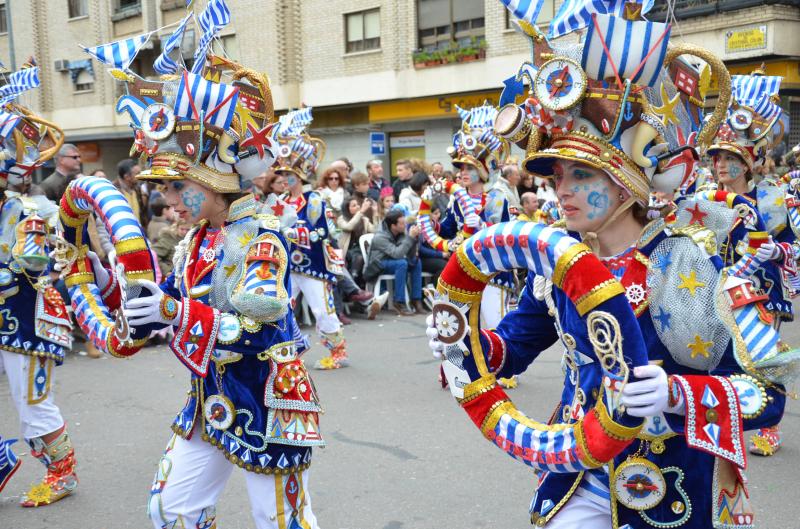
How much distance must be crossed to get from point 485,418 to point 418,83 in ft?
69.3

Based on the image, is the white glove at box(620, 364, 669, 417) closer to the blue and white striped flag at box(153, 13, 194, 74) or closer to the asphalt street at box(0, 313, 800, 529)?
the asphalt street at box(0, 313, 800, 529)

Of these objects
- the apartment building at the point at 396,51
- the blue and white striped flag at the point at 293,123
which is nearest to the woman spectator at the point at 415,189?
the blue and white striped flag at the point at 293,123

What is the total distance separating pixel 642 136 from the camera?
2.47 metres

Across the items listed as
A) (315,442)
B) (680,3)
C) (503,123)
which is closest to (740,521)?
(503,123)

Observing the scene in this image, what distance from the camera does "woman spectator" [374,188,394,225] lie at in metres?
12.0

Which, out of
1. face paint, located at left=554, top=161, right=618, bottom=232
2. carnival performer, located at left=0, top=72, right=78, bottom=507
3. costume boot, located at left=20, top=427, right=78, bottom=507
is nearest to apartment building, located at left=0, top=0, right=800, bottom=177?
carnival performer, located at left=0, top=72, right=78, bottom=507

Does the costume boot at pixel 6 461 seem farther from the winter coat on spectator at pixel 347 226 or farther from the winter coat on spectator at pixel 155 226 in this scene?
the winter coat on spectator at pixel 347 226

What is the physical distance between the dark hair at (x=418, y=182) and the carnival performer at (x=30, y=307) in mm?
8331

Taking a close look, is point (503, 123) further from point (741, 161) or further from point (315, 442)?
point (741, 161)

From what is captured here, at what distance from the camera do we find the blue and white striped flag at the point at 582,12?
268 cm

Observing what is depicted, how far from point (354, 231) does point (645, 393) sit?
996cm

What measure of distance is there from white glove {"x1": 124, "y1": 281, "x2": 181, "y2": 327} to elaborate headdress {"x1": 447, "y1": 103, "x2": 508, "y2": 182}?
18.2 ft

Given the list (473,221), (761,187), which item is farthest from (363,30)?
(761,187)

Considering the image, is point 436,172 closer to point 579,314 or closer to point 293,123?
point 293,123
